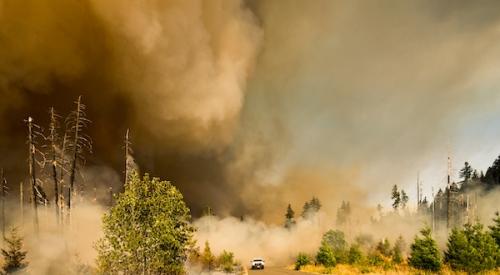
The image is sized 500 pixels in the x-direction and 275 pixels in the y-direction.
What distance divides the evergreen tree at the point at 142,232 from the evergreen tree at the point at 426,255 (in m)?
24.9

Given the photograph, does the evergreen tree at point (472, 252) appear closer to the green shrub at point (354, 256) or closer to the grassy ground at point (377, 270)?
the grassy ground at point (377, 270)

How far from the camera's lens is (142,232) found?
21.9 m

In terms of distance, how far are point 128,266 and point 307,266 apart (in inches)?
1713

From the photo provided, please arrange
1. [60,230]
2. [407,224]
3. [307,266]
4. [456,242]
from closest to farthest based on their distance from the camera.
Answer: [456,242] → [60,230] → [307,266] → [407,224]

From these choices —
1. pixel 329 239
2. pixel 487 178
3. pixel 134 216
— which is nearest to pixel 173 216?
pixel 134 216

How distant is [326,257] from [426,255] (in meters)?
18.3

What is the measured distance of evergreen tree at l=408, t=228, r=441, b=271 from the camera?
4025 centimetres

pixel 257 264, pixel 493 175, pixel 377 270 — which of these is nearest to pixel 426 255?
pixel 377 270

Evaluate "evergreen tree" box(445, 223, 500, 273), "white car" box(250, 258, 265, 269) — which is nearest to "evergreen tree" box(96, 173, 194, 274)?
"evergreen tree" box(445, 223, 500, 273)

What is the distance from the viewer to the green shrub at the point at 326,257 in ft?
→ 186

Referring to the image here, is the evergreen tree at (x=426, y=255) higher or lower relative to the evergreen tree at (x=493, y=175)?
lower

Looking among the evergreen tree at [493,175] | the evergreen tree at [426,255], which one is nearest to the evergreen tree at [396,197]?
the evergreen tree at [493,175]

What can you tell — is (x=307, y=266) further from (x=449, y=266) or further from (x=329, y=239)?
(x=449, y=266)

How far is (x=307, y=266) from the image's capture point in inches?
2453
